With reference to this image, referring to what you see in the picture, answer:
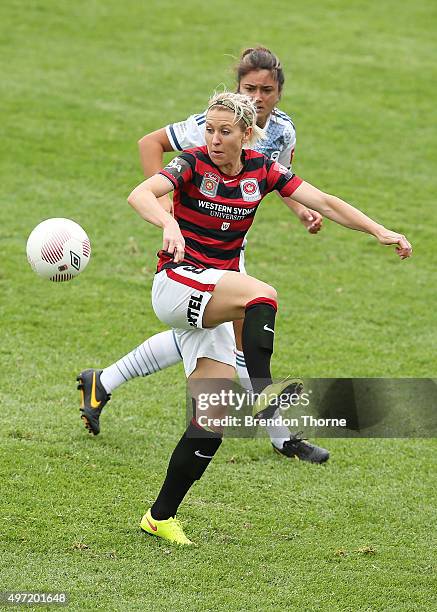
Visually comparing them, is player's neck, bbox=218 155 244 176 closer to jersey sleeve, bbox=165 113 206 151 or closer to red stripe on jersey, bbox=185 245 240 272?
red stripe on jersey, bbox=185 245 240 272

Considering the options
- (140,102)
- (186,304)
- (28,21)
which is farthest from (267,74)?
(28,21)

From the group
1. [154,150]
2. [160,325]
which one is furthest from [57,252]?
[160,325]

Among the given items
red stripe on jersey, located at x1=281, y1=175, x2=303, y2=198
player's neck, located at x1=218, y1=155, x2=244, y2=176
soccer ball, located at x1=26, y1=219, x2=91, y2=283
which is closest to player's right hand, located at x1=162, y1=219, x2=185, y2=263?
player's neck, located at x1=218, y1=155, x2=244, y2=176

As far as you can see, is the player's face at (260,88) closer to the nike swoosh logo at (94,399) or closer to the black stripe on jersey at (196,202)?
the black stripe on jersey at (196,202)

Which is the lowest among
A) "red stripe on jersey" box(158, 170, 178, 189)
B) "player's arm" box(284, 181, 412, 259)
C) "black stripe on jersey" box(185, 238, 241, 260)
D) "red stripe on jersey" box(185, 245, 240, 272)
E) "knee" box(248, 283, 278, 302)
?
"knee" box(248, 283, 278, 302)

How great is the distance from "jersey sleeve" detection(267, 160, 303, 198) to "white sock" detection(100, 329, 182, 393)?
1.34m

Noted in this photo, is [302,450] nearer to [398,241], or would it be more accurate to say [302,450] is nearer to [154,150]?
[398,241]

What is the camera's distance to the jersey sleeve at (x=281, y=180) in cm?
532

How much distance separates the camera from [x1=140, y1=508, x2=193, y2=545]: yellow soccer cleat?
5.09m

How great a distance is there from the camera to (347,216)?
528cm

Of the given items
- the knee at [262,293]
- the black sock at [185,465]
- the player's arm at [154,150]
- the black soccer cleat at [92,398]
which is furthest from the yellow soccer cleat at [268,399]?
the player's arm at [154,150]

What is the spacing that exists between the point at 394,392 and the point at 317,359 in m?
0.77

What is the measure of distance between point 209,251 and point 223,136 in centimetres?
60

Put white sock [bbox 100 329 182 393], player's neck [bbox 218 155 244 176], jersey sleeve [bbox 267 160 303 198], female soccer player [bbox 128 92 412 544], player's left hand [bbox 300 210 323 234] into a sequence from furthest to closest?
white sock [bbox 100 329 182 393]
player's left hand [bbox 300 210 323 234]
jersey sleeve [bbox 267 160 303 198]
player's neck [bbox 218 155 244 176]
female soccer player [bbox 128 92 412 544]
